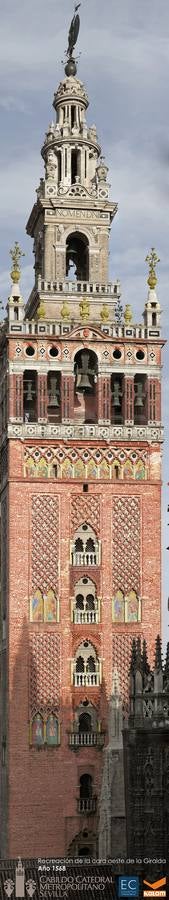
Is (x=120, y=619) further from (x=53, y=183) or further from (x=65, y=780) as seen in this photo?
(x=53, y=183)

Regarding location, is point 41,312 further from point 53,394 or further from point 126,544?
point 126,544

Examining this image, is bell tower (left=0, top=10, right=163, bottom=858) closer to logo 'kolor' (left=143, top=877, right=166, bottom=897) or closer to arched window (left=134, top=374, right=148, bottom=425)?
arched window (left=134, top=374, right=148, bottom=425)

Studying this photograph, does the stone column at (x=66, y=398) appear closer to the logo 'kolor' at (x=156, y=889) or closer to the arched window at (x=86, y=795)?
the arched window at (x=86, y=795)

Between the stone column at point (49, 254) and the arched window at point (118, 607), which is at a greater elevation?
the stone column at point (49, 254)

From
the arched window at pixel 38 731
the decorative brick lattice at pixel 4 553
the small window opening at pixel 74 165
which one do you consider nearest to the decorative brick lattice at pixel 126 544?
the decorative brick lattice at pixel 4 553

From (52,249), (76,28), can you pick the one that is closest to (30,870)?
(52,249)

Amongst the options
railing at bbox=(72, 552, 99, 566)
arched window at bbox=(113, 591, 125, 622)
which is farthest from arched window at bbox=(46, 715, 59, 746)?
railing at bbox=(72, 552, 99, 566)

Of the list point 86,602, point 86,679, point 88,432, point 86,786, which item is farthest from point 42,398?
point 86,786
